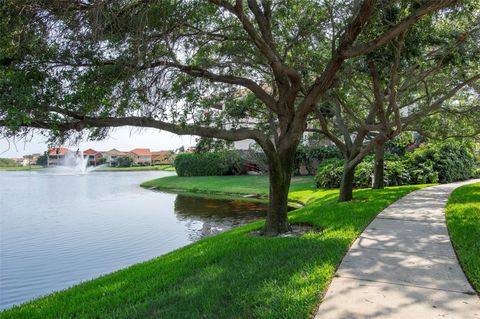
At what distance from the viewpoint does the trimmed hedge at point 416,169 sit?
19938 millimetres

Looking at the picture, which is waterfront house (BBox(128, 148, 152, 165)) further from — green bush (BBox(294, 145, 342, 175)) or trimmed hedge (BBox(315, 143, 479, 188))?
trimmed hedge (BBox(315, 143, 479, 188))

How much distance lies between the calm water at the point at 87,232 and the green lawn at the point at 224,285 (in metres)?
2.63

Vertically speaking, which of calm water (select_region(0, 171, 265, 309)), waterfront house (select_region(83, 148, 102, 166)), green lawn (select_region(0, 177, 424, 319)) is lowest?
calm water (select_region(0, 171, 265, 309))

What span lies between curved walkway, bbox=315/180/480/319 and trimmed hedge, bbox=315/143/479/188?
40.0 feet

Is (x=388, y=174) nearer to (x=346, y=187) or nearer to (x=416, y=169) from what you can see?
(x=416, y=169)

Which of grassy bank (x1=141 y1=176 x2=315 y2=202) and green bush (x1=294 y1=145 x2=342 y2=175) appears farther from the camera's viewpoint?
green bush (x1=294 y1=145 x2=342 y2=175)

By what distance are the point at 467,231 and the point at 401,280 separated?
3233mm

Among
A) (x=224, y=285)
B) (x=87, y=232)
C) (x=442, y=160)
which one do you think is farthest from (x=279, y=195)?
(x=442, y=160)

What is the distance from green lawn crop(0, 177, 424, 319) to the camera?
4379 mm

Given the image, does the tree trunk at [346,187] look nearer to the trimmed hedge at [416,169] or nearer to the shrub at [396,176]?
the trimmed hedge at [416,169]

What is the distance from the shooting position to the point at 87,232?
43.9 feet

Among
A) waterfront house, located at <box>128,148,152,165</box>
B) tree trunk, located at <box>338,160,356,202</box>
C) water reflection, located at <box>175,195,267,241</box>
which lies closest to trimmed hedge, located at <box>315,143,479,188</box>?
water reflection, located at <box>175,195,267,241</box>

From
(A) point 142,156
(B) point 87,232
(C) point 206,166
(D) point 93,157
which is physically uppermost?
(A) point 142,156

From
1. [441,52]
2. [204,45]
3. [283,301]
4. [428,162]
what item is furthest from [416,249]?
[428,162]
